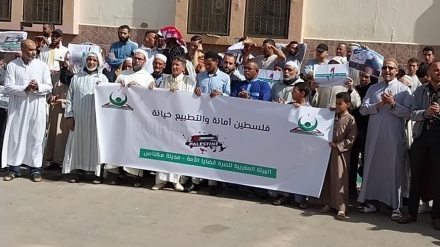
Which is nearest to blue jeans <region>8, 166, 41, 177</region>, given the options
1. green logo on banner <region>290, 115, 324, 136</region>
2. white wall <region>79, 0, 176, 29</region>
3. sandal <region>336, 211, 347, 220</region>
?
green logo on banner <region>290, 115, 324, 136</region>

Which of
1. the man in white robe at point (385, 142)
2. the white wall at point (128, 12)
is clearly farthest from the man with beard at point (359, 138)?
the white wall at point (128, 12)

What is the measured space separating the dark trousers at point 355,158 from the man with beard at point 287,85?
96cm

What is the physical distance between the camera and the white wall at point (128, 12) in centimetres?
1372

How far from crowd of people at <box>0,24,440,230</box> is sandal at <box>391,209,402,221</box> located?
11 millimetres

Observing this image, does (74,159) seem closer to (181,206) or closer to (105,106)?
(105,106)

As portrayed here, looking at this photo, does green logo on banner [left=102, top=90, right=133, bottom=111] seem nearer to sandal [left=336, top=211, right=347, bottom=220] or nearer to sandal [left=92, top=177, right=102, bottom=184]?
sandal [left=92, top=177, right=102, bottom=184]

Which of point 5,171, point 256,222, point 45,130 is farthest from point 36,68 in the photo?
point 256,222

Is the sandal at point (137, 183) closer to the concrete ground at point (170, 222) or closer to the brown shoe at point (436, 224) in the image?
the concrete ground at point (170, 222)

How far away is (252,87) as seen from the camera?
27.7ft

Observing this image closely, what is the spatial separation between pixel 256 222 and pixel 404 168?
1.92 m

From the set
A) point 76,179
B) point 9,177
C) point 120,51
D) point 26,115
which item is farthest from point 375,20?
A: point 9,177

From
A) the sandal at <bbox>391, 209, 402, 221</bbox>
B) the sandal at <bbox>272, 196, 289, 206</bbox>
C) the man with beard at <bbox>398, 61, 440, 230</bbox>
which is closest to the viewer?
the man with beard at <bbox>398, 61, 440, 230</bbox>

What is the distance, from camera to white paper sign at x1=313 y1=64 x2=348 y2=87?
8031mm

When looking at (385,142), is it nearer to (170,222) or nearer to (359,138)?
(359,138)
